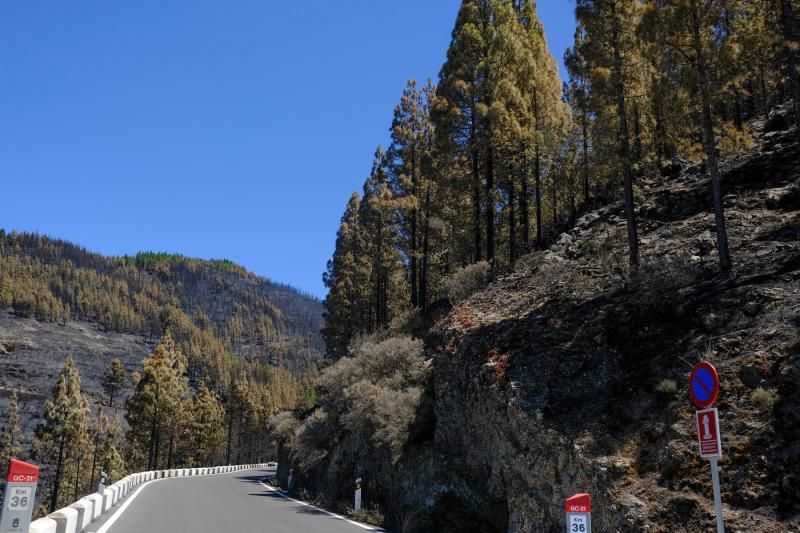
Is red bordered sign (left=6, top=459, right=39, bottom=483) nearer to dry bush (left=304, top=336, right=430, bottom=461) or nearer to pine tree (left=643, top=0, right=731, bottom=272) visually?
dry bush (left=304, top=336, right=430, bottom=461)

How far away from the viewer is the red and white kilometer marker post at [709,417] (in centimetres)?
657

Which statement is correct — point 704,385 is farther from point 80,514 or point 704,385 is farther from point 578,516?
point 80,514

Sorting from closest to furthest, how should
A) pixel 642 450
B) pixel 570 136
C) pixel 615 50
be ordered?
1. pixel 642 450
2. pixel 615 50
3. pixel 570 136

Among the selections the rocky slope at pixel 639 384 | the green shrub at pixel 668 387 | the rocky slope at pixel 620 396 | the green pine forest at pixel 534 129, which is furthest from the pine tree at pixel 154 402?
the green shrub at pixel 668 387

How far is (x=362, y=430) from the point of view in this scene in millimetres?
17969

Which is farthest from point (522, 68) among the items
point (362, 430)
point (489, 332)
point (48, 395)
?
point (48, 395)

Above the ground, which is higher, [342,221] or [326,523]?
[342,221]

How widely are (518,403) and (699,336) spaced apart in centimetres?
360

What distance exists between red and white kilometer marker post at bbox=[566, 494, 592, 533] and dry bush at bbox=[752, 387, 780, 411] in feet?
12.3

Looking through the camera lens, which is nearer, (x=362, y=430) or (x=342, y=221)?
(x=362, y=430)

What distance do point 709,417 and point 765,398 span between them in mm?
2723

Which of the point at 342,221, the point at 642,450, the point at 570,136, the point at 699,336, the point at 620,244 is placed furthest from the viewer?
the point at 342,221

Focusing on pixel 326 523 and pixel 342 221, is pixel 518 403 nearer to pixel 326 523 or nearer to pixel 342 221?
pixel 326 523

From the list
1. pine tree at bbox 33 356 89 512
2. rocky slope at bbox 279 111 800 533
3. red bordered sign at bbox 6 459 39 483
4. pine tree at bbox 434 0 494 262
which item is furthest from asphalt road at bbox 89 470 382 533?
pine tree at bbox 33 356 89 512
